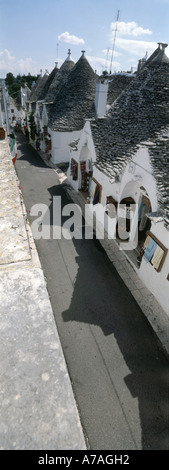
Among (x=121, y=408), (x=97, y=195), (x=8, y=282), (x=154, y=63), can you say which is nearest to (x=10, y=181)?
(x=8, y=282)

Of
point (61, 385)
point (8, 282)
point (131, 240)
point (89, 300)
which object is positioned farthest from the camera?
point (131, 240)

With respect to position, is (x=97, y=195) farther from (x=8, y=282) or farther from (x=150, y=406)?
(x=8, y=282)

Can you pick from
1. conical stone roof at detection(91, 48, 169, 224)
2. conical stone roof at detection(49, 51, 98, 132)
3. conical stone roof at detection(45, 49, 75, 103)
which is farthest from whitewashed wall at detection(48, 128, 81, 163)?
conical stone roof at detection(91, 48, 169, 224)

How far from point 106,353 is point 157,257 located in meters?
4.09

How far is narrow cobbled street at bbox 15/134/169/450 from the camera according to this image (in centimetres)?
683

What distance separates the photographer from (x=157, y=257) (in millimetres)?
9781

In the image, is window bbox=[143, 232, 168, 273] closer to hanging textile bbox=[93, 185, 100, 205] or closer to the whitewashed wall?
hanging textile bbox=[93, 185, 100, 205]

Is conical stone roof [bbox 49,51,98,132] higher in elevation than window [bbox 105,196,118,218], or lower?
higher

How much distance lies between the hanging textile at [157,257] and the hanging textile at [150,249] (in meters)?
→ 0.20

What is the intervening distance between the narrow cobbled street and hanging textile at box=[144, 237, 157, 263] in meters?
1.89

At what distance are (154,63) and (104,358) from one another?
17863 millimetres

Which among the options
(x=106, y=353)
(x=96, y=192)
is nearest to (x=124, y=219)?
(x=96, y=192)

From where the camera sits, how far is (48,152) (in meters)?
29.7

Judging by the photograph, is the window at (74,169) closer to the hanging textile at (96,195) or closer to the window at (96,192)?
the window at (96,192)
